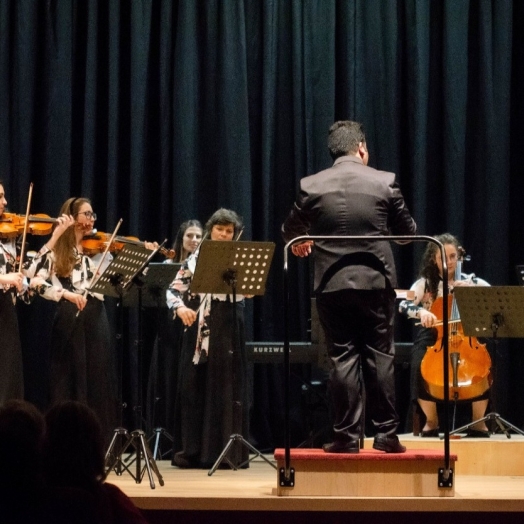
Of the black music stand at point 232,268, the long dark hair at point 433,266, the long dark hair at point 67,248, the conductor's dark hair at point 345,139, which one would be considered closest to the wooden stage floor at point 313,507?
the black music stand at point 232,268

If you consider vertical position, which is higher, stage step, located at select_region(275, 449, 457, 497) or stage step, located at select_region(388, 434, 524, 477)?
stage step, located at select_region(275, 449, 457, 497)

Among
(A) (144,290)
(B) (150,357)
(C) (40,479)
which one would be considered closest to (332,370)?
(C) (40,479)

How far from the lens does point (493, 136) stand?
8.21m

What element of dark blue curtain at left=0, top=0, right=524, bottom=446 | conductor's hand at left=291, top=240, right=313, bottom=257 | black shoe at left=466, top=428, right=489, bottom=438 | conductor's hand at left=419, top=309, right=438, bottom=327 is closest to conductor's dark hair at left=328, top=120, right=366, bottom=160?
conductor's hand at left=291, top=240, right=313, bottom=257

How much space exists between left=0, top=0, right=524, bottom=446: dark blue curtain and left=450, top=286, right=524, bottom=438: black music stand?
1.82 meters

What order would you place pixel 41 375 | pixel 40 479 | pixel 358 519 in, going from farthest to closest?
pixel 41 375 < pixel 358 519 < pixel 40 479

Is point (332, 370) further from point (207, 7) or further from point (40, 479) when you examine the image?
point (207, 7)

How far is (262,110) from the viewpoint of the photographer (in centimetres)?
835

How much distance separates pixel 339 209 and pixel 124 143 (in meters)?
4.14

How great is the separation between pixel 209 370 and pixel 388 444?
2279 mm

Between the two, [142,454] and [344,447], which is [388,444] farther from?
[142,454]

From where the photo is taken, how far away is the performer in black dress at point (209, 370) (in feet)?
21.5

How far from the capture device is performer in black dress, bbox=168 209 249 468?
654 cm

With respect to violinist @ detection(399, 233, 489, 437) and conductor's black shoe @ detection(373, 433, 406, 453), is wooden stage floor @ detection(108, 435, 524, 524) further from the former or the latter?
violinist @ detection(399, 233, 489, 437)
